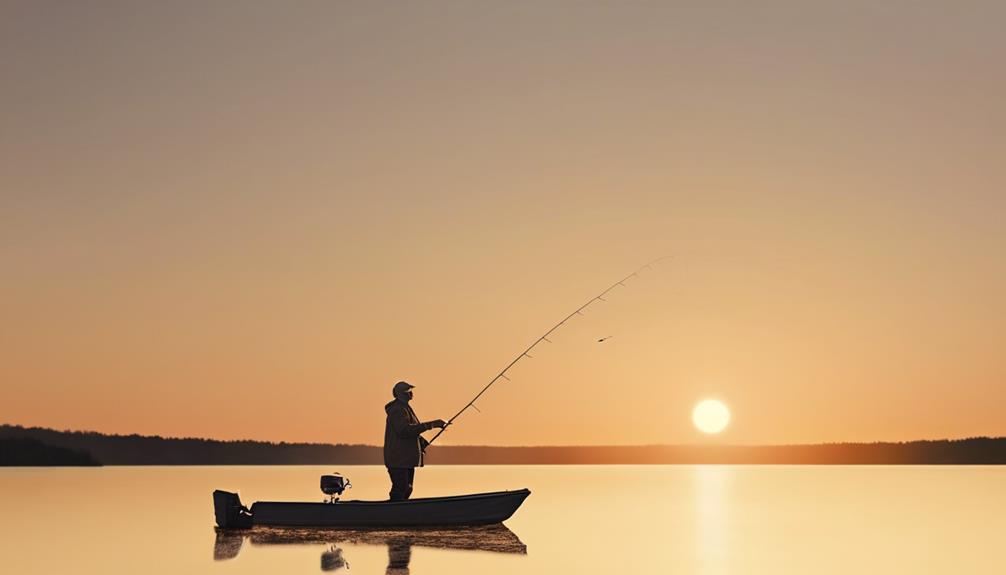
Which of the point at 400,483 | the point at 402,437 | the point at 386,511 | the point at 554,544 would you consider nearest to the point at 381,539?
the point at 386,511

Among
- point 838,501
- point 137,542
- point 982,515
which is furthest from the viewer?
point 838,501

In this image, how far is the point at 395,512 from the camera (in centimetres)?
2384

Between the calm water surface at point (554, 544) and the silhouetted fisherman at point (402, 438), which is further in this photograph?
the silhouetted fisherman at point (402, 438)

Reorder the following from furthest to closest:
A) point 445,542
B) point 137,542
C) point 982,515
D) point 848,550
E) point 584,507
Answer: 1. point 584,507
2. point 982,515
3. point 137,542
4. point 848,550
5. point 445,542

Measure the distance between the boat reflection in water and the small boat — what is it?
21 centimetres

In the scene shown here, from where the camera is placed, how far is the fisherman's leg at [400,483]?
79.6ft

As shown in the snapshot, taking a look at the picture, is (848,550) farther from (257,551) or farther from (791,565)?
(257,551)

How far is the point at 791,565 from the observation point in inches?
795

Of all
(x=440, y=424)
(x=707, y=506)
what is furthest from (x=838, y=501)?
(x=440, y=424)

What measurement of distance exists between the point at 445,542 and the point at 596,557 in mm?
2793

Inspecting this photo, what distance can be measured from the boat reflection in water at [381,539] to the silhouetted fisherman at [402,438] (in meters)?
1.11

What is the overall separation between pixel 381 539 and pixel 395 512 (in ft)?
4.42

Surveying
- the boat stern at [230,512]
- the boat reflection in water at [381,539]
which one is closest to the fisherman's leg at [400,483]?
the boat reflection in water at [381,539]

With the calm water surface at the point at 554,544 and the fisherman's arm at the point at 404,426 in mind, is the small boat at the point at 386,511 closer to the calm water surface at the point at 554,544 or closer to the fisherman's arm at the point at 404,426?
the calm water surface at the point at 554,544
